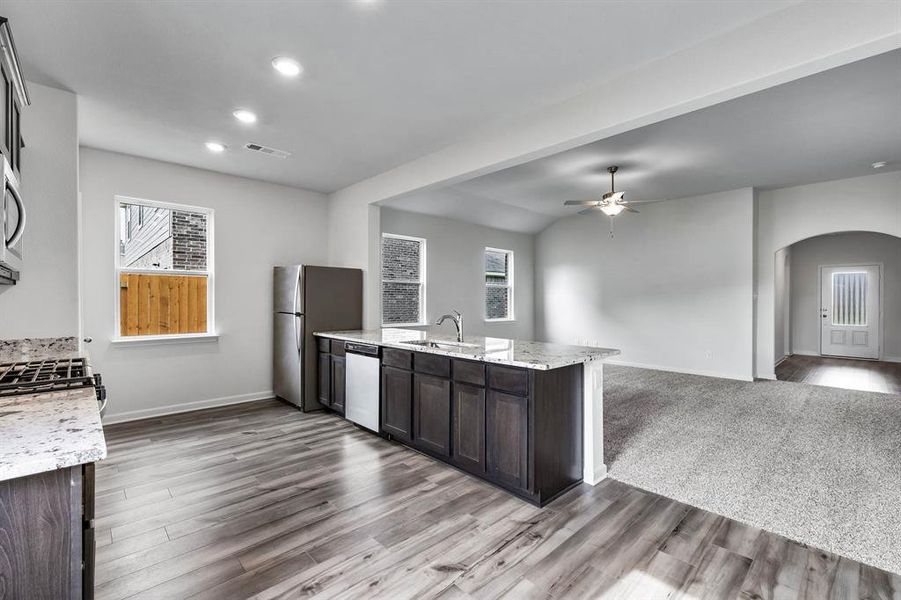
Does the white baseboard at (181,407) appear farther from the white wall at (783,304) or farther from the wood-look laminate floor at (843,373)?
the white wall at (783,304)

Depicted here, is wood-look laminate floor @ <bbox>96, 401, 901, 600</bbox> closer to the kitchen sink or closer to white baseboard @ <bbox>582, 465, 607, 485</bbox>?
white baseboard @ <bbox>582, 465, 607, 485</bbox>

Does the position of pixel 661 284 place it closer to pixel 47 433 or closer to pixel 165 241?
pixel 165 241

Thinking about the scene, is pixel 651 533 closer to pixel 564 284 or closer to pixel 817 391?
pixel 817 391

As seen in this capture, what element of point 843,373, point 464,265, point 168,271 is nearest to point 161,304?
point 168,271

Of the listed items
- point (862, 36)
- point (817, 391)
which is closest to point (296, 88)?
point (862, 36)

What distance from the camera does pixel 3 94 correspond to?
1.76 meters

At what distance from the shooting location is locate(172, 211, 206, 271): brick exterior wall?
470cm

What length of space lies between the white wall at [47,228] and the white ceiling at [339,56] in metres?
0.25

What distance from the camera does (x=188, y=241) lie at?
4773 mm

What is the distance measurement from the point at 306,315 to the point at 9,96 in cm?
303

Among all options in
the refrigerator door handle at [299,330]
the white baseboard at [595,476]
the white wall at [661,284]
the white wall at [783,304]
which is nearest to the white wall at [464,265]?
the white wall at [661,284]

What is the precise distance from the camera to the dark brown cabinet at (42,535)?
0.90 m

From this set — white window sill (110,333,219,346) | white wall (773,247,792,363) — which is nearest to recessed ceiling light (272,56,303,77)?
white window sill (110,333,219,346)

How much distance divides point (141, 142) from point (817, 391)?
8305mm
